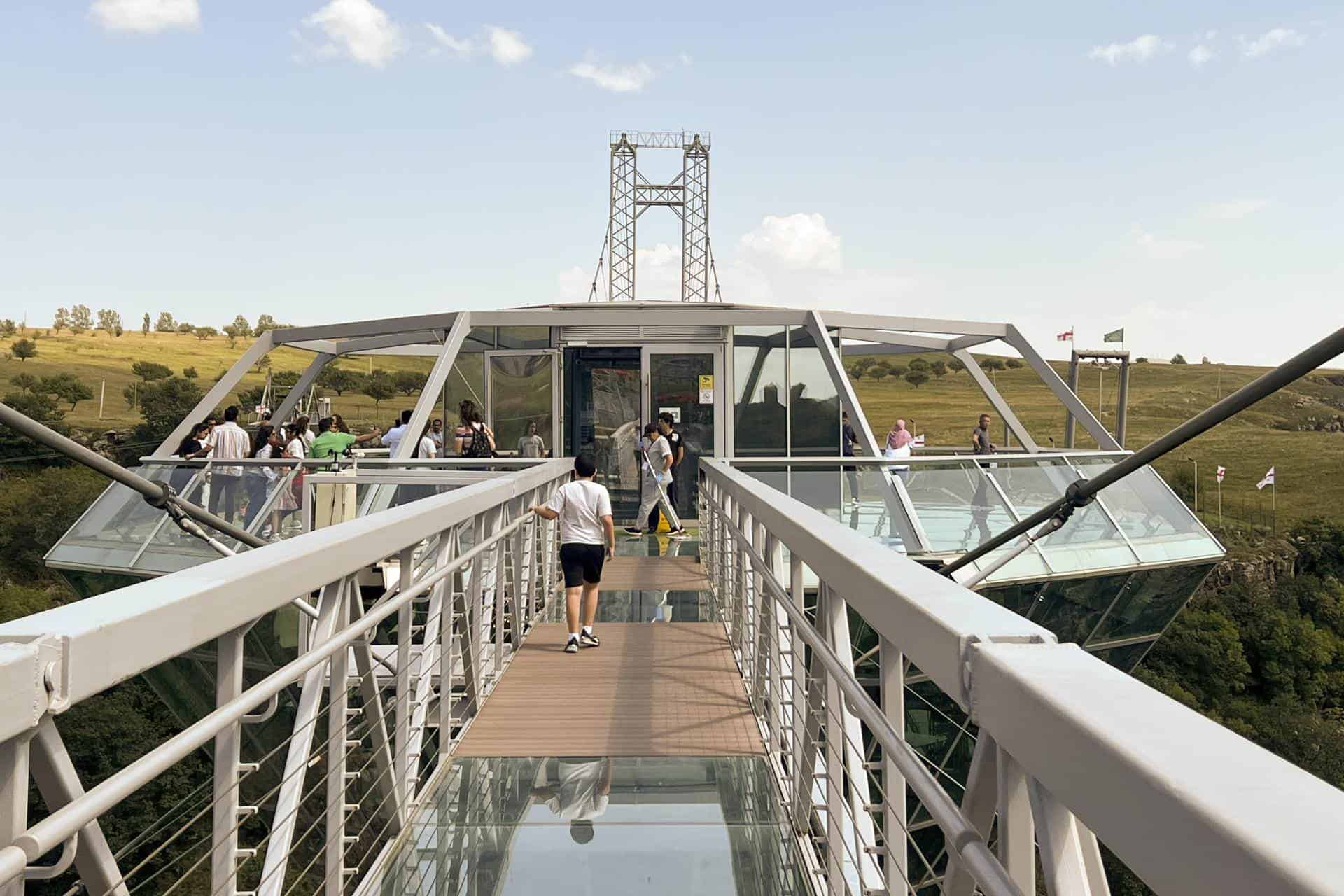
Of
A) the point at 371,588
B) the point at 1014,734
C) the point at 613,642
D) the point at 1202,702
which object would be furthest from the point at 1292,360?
the point at 1202,702

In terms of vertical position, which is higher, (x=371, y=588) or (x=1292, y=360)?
(x=1292, y=360)

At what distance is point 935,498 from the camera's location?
12.4 meters

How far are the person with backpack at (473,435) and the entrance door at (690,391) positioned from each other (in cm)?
272

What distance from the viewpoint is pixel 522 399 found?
1903 cm

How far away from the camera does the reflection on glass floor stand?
395 cm

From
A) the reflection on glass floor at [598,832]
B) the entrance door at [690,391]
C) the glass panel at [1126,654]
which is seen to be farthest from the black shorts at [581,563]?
the entrance door at [690,391]

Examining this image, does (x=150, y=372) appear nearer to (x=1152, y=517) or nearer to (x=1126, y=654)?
(x=1126, y=654)

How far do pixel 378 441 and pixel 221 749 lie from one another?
2370 centimetres

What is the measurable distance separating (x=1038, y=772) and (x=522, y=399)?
58.2 ft

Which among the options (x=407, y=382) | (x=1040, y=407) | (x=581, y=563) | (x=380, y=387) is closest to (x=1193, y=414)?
(x=1040, y=407)

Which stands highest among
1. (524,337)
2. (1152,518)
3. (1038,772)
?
(524,337)

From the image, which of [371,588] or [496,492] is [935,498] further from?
[496,492]

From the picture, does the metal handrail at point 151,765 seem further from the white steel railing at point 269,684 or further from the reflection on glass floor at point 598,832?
the reflection on glass floor at point 598,832

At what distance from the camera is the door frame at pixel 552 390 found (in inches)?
733
